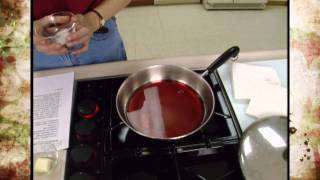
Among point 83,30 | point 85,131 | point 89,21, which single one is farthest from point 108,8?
point 85,131

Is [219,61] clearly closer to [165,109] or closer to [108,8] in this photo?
[165,109]

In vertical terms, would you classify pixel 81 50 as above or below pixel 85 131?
above

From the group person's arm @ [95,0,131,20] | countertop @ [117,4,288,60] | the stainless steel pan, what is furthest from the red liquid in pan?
countertop @ [117,4,288,60]

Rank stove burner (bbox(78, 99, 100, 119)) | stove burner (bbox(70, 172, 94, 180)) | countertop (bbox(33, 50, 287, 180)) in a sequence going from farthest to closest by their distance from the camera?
countertop (bbox(33, 50, 287, 180)) < stove burner (bbox(78, 99, 100, 119)) < stove burner (bbox(70, 172, 94, 180))

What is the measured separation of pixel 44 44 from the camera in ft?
Answer: 2.75

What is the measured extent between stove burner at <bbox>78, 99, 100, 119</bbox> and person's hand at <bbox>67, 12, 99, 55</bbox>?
0.52 ft

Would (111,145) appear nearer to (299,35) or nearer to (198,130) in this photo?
(198,130)

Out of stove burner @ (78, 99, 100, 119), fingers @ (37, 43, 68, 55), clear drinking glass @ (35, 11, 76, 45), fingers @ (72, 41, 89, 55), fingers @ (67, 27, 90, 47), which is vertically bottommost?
stove burner @ (78, 99, 100, 119)

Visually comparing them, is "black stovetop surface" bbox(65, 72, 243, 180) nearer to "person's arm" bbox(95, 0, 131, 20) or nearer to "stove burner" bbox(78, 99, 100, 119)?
"stove burner" bbox(78, 99, 100, 119)

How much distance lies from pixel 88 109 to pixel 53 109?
0.29 ft

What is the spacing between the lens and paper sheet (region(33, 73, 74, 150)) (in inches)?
30.4

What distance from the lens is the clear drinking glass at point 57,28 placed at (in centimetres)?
84

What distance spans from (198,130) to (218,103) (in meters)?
0.12

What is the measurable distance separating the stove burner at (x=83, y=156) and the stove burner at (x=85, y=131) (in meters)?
0.02
